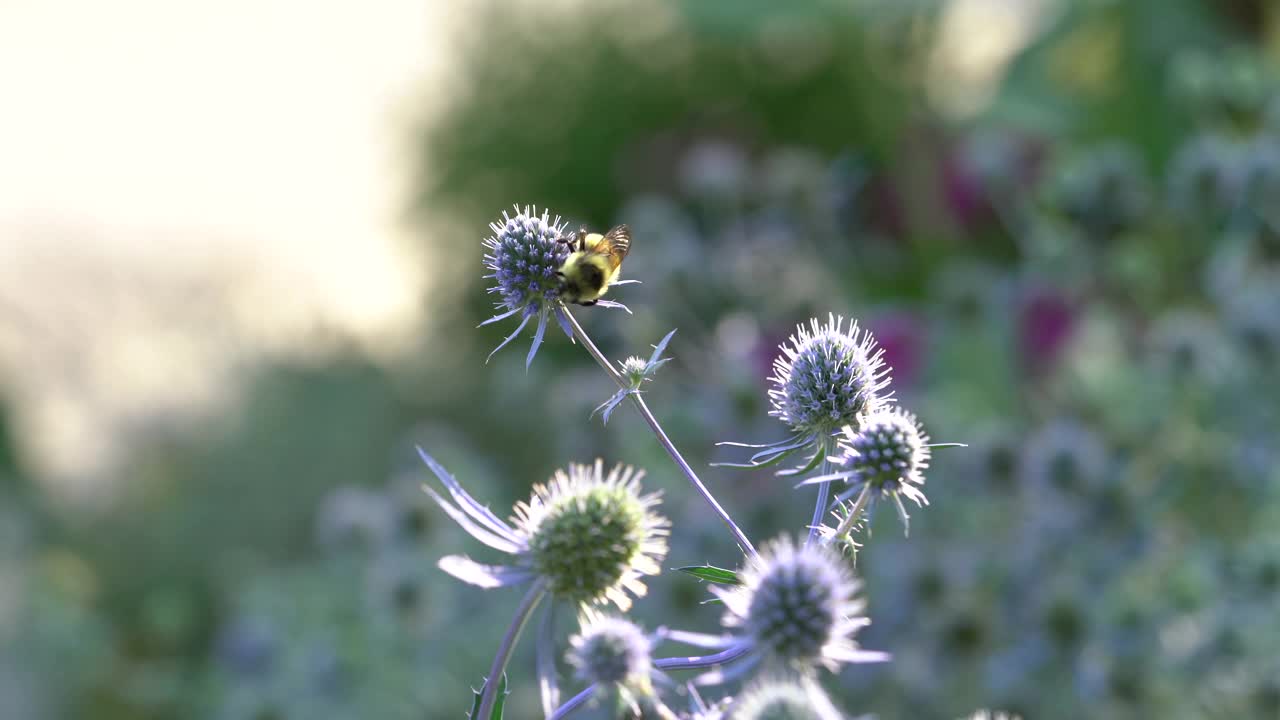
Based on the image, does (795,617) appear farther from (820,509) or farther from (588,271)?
(588,271)

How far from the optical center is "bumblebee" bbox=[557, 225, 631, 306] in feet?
1.77

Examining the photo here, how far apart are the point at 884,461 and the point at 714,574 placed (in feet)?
0.26

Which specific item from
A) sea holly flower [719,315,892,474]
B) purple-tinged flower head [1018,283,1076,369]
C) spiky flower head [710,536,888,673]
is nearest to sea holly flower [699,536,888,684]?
spiky flower head [710,536,888,673]

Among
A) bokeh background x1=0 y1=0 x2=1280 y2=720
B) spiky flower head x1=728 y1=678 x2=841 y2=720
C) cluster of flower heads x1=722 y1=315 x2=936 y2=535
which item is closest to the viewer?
spiky flower head x1=728 y1=678 x2=841 y2=720

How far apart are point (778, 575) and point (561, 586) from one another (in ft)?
0.30

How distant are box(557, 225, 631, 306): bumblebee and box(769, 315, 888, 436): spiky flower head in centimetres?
8

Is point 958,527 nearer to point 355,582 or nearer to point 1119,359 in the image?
point 1119,359

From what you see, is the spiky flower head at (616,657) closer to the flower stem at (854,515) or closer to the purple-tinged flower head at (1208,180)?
the flower stem at (854,515)

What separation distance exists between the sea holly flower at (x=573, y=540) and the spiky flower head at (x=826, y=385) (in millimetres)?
90

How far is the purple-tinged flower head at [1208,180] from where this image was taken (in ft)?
5.07

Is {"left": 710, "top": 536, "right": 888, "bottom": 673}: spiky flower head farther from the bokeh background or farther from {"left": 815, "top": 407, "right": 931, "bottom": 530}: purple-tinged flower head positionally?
the bokeh background

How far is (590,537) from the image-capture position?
492 millimetres

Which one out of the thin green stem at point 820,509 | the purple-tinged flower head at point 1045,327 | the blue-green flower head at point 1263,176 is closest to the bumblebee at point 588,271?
the thin green stem at point 820,509

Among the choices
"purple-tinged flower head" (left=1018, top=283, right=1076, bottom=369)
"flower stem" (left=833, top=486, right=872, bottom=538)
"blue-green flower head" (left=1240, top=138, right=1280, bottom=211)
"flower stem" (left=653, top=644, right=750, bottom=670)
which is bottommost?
"flower stem" (left=653, top=644, right=750, bottom=670)
